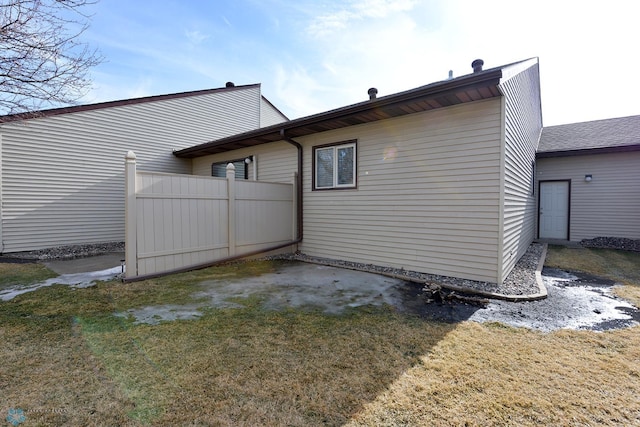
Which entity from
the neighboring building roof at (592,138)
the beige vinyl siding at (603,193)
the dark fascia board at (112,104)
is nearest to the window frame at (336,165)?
the dark fascia board at (112,104)

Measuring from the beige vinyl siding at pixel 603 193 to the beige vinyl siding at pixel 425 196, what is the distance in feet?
24.3

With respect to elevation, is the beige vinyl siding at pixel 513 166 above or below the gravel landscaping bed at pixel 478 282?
above

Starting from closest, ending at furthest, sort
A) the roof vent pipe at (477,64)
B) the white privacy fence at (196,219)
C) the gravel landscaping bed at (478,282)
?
the gravel landscaping bed at (478,282) < the white privacy fence at (196,219) < the roof vent pipe at (477,64)

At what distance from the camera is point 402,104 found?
17.0 ft

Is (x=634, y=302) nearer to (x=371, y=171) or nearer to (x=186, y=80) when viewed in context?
(x=371, y=171)

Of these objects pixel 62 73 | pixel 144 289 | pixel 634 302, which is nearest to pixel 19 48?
pixel 62 73

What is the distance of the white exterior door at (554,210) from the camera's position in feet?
32.3

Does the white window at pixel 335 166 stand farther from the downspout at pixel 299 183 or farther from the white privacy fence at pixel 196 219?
the white privacy fence at pixel 196 219

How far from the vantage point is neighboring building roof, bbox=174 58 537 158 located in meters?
4.31

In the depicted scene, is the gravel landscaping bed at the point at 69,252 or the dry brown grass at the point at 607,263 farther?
the gravel landscaping bed at the point at 69,252

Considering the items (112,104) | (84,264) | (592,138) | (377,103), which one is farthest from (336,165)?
(592,138)

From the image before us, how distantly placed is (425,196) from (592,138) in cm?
881

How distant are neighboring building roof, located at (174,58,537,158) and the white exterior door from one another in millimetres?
5806

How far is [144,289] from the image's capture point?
4.61 m
